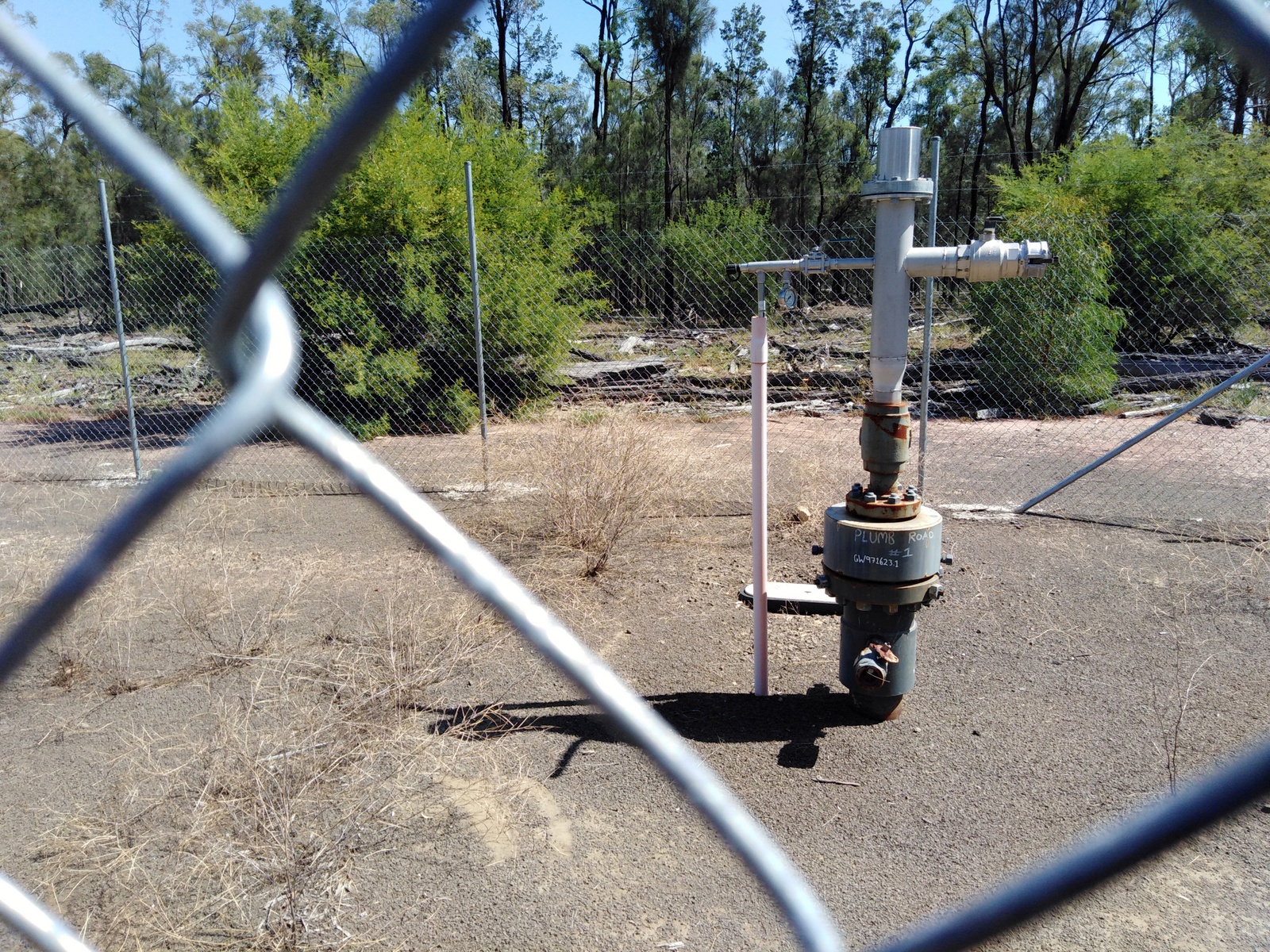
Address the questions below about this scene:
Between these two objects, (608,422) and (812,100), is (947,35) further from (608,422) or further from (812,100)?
(608,422)

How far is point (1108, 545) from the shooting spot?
17.7 ft

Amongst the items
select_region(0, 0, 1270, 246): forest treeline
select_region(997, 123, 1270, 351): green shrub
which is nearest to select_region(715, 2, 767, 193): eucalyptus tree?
select_region(0, 0, 1270, 246): forest treeline

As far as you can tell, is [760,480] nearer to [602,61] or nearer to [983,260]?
[983,260]

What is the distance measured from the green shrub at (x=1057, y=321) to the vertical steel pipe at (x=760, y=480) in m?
7.89

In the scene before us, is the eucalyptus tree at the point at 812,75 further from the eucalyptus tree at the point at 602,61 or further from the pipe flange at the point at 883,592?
the pipe flange at the point at 883,592

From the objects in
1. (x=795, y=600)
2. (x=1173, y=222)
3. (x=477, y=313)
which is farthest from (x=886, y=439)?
(x=1173, y=222)

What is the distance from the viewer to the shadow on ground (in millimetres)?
3332

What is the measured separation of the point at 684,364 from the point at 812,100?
81.8 feet

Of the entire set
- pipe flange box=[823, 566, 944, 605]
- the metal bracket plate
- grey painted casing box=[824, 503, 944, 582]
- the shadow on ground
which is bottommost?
the shadow on ground

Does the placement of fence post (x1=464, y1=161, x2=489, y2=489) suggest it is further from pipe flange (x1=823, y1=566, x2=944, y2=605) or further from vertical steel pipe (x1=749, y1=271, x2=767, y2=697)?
pipe flange (x1=823, y1=566, x2=944, y2=605)

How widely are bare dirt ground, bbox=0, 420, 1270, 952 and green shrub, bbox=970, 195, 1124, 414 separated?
568 cm

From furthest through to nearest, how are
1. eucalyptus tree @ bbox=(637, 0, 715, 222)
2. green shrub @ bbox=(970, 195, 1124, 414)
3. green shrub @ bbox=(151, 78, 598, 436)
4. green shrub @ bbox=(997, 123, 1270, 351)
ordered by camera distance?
eucalyptus tree @ bbox=(637, 0, 715, 222)
green shrub @ bbox=(997, 123, 1270, 351)
green shrub @ bbox=(970, 195, 1124, 414)
green shrub @ bbox=(151, 78, 598, 436)

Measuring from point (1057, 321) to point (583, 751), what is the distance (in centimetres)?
921

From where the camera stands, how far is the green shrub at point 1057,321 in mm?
Answer: 10180
